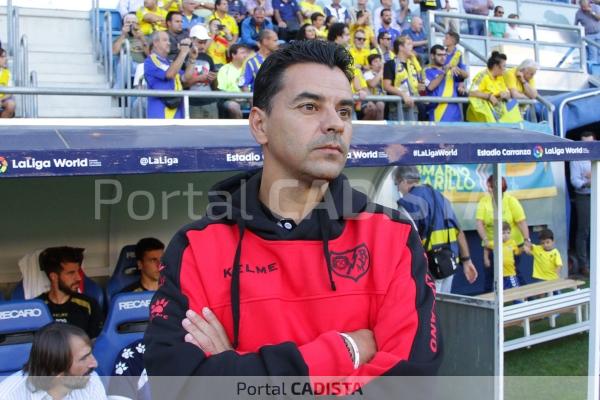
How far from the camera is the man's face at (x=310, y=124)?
1892 millimetres

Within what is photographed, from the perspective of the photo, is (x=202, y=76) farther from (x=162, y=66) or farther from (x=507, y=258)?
(x=507, y=258)

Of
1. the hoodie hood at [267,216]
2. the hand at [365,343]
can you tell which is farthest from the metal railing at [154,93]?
the hand at [365,343]

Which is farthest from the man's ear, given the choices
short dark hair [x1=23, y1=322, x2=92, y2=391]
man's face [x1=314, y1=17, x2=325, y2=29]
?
man's face [x1=314, y1=17, x2=325, y2=29]

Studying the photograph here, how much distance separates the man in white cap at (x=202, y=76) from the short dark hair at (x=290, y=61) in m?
5.27

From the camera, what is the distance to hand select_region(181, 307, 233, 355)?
1.83m

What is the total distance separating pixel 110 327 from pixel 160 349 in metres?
3.27

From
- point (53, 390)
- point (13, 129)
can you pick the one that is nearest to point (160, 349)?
point (53, 390)

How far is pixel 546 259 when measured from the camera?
8.89 metres

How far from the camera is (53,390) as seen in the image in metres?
3.96

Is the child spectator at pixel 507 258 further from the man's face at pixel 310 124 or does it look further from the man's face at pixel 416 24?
the man's face at pixel 310 124

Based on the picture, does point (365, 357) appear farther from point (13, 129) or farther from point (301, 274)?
point (13, 129)

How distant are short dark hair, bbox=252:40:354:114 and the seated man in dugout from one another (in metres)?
3.82

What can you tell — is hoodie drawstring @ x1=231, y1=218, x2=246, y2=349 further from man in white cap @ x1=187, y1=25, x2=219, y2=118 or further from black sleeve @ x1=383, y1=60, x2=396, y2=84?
black sleeve @ x1=383, y1=60, x2=396, y2=84

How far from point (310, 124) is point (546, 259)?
763 centimetres
